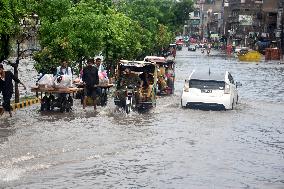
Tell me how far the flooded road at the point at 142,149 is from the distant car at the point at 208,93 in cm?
33

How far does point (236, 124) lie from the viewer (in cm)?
2184

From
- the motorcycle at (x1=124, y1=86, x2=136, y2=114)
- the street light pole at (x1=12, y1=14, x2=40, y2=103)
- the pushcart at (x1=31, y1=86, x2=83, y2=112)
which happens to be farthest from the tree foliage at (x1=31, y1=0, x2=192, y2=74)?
the motorcycle at (x1=124, y1=86, x2=136, y2=114)

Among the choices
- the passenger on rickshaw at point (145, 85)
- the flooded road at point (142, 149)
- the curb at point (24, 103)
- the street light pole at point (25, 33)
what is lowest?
the flooded road at point (142, 149)

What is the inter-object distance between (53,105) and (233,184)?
12.5 meters

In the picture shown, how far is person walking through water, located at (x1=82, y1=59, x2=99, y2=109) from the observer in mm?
24312

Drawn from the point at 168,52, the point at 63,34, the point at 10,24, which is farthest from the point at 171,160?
the point at 168,52

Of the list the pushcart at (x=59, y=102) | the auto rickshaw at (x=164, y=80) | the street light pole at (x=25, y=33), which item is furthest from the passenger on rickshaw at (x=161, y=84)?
the pushcart at (x=59, y=102)

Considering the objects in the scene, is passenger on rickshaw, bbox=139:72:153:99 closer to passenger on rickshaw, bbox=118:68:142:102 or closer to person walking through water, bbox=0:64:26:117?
passenger on rickshaw, bbox=118:68:142:102

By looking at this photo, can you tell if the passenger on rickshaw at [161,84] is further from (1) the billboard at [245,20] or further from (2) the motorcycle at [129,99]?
(1) the billboard at [245,20]

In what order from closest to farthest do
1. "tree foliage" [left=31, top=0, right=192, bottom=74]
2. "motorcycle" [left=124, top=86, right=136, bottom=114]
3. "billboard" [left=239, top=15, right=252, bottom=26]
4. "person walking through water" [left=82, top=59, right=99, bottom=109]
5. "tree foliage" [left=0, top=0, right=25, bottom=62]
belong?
"tree foliage" [left=0, top=0, right=25, bottom=62] < "motorcycle" [left=124, top=86, right=136, bottom=114] < "person walking through water" [left=82, top=59, right=99, bottom=109] < "tree foliage" [left=31, top=0, right=192, bottom=74] < "billboard" [left=239, top=15, right=252, bottom=26]

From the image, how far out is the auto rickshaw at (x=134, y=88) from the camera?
80.1 feet

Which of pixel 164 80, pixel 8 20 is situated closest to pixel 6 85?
pixel 8 20

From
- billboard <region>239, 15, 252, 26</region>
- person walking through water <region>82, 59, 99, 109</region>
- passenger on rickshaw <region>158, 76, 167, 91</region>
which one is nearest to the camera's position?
person walking through water <region>82, 59, 99, 109</region>

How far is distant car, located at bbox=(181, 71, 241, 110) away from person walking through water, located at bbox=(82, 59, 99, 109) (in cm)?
331
